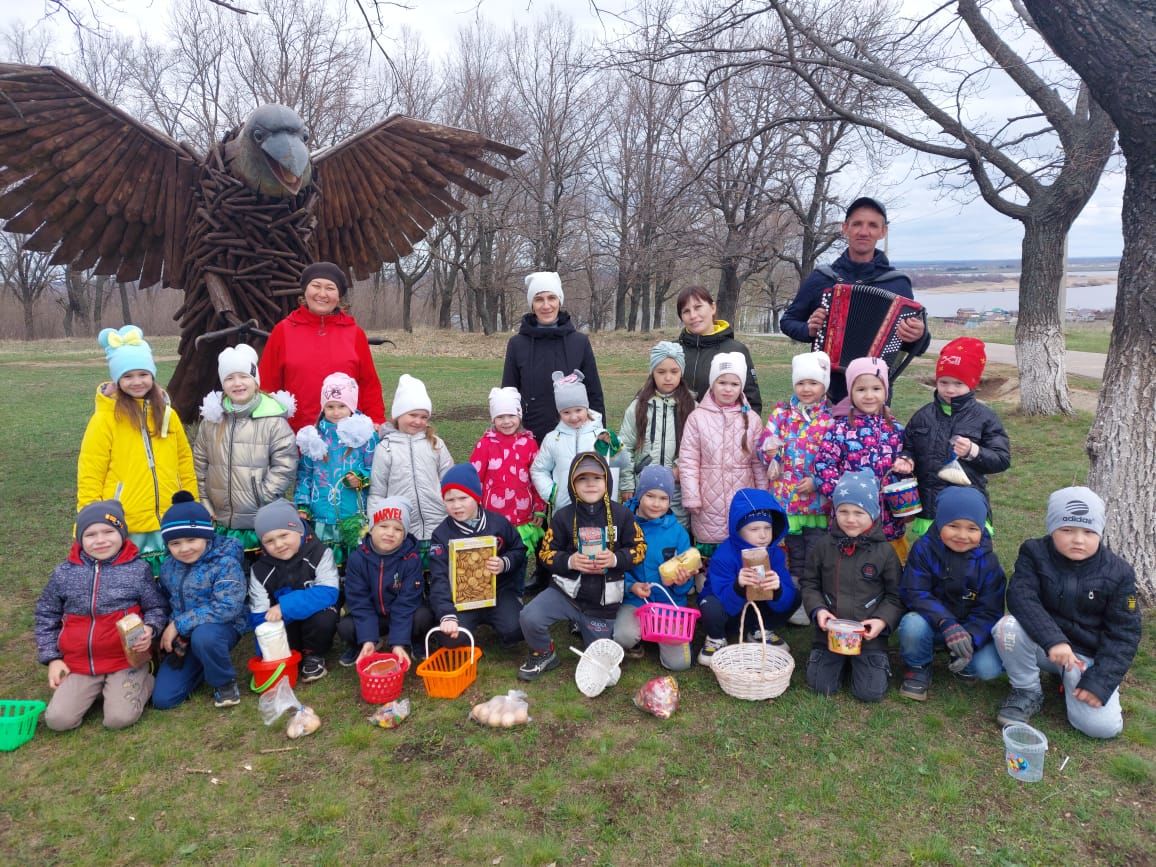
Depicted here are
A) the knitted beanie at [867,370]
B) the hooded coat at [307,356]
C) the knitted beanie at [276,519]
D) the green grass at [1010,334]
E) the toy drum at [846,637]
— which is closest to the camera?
the toy drum at [846,637]

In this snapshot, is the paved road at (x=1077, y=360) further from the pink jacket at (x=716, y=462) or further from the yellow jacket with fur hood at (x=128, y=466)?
the yellow jacket with fur hood at (x=128, y=466)

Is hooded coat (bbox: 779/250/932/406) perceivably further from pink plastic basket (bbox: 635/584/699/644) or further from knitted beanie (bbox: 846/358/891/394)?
pink plastic basket (bbox: 635/584/699/644)

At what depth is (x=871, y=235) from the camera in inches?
168

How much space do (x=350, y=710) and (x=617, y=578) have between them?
1481 millimetres

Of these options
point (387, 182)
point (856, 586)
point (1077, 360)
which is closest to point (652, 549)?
point (856, 586)

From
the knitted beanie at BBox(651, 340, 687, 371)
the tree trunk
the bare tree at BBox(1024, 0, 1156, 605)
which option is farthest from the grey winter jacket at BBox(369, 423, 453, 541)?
the tree trunk

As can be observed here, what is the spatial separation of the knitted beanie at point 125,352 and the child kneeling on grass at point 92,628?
79cm

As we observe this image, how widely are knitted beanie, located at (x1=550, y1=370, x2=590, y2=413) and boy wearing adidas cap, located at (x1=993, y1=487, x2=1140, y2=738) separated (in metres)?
2.35

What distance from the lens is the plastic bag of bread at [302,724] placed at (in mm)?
3270

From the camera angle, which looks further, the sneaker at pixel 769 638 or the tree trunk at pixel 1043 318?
the tree trunk at pixel 1043 318

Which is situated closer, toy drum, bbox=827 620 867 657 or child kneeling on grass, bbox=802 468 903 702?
toy drum, bbox=827 620 867 657

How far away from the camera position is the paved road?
49.0 ft

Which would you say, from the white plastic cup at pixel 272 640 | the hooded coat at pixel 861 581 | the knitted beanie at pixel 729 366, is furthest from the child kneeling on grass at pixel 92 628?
the hooded coat at pixel 861 581

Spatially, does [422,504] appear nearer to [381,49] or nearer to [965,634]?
[965,634]
